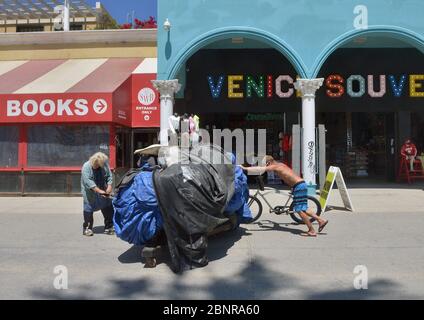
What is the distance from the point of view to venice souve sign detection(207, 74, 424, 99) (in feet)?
48.9

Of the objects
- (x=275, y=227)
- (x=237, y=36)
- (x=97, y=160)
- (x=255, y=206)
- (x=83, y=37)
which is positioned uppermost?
(x=83, y=37)

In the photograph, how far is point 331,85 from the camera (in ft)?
49.4

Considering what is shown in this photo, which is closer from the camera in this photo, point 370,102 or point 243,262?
point 243,262

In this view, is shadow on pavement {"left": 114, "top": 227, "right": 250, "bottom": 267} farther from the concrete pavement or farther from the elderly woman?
the elderly woman

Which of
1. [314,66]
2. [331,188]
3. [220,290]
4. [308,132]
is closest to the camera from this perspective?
[220,290]

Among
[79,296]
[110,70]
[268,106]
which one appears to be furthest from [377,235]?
[110,70]

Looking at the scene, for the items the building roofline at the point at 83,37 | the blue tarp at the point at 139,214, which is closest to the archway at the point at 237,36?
the building roofline at the point at 83,37

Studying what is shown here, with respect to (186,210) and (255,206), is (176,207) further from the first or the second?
(255,206)

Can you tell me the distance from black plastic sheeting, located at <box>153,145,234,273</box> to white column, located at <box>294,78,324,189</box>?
6.63 metres

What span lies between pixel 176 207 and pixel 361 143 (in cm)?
1293

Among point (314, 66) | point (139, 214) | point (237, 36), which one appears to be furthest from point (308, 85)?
point (139, 214)

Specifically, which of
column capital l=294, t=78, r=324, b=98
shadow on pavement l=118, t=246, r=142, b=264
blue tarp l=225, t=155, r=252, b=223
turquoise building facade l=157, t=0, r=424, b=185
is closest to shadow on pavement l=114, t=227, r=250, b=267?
shadow on pavement l=118, t=246, r=142, b=264

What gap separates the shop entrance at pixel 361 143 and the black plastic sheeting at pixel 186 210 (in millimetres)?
11200
